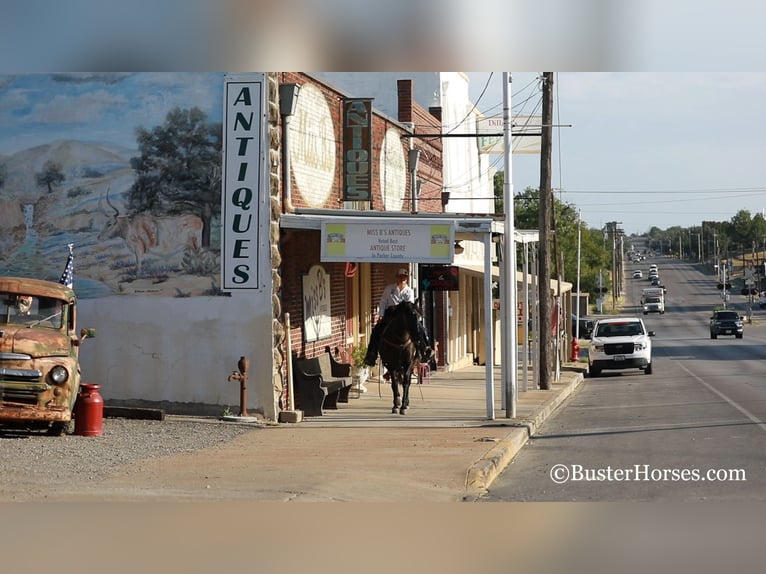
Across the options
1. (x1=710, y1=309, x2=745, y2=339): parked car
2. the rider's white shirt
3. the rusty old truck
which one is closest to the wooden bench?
the rider's white shirt

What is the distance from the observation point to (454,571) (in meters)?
8.46

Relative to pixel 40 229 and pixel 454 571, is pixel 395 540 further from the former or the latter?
pixel 40 229

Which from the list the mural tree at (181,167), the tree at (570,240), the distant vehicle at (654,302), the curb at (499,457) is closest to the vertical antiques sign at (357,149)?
the mural tree at (181,167)

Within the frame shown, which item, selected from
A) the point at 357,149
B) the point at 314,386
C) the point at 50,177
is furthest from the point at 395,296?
the point at 50,177

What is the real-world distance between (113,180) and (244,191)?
2.11 meters

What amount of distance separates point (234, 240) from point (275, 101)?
2254 millimetres

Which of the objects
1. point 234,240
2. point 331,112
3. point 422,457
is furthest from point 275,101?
point 422,457

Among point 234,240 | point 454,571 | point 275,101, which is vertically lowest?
point 454,571

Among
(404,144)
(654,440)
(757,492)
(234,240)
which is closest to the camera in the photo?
(757,492)

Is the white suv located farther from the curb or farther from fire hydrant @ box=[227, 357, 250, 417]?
fire hydrant @ box=[227, 357, 250, 417]

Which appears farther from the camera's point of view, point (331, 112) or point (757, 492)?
point (331, 112)

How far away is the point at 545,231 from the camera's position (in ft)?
94.6

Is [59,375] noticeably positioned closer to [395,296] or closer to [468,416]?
[395,296]

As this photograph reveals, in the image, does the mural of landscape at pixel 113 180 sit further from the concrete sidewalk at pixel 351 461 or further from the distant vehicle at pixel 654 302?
the distant vehicle at pixel 654 302
